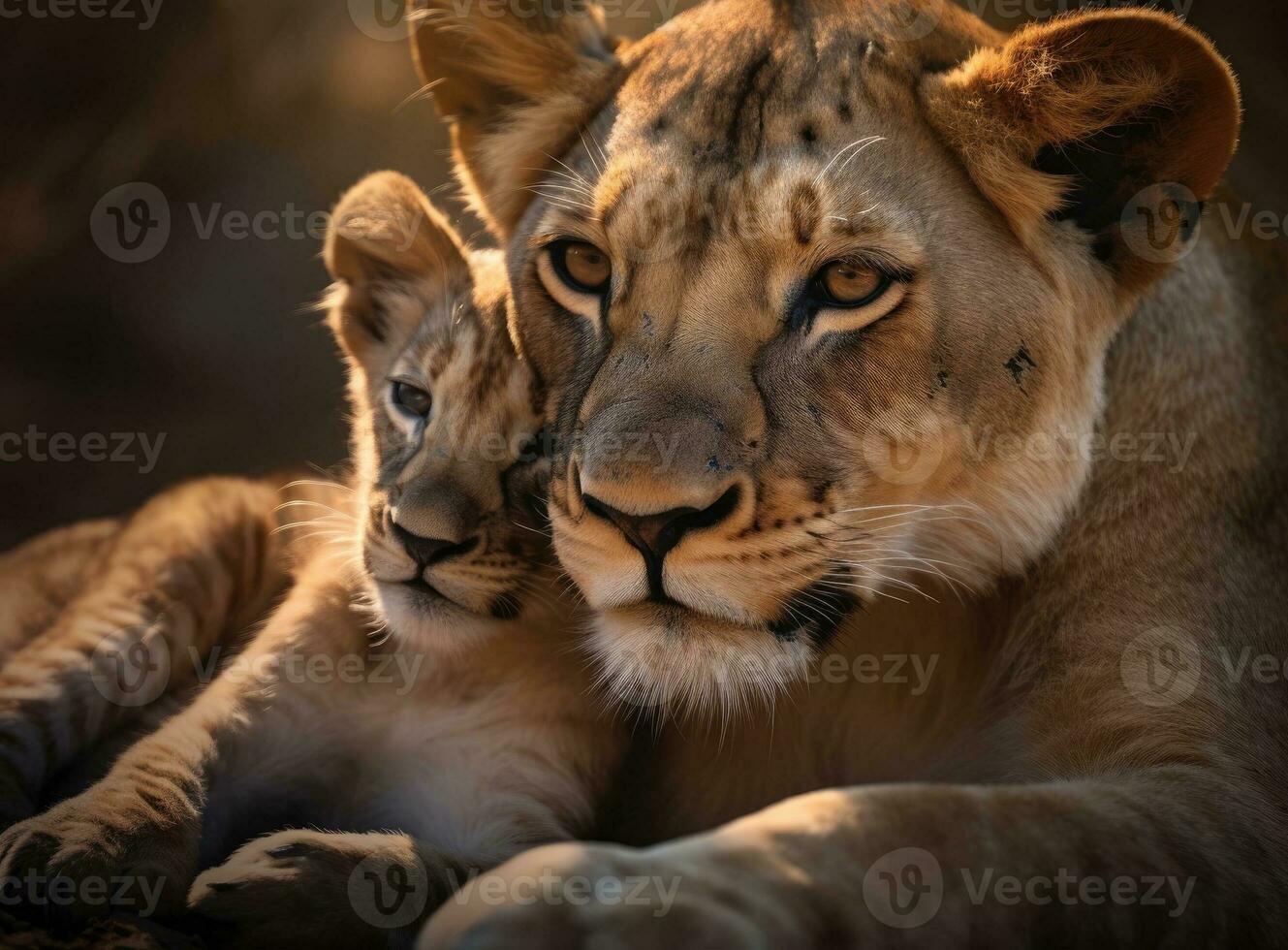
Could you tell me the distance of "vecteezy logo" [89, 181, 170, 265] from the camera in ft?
13.2

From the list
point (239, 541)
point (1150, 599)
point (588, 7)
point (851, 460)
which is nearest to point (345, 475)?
point (239, 541)

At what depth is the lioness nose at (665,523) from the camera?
1.79 m

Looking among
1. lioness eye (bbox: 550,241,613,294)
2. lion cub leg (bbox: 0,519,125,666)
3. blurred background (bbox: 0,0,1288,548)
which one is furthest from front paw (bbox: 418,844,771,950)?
blurred background (bbox: 0,0,1288,548)

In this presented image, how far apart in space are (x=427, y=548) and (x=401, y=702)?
1.52 ft

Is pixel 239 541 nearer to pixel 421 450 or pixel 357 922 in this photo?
pixel 421 450

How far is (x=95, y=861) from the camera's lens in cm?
198

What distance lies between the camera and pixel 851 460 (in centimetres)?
198

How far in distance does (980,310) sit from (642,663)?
77cm
